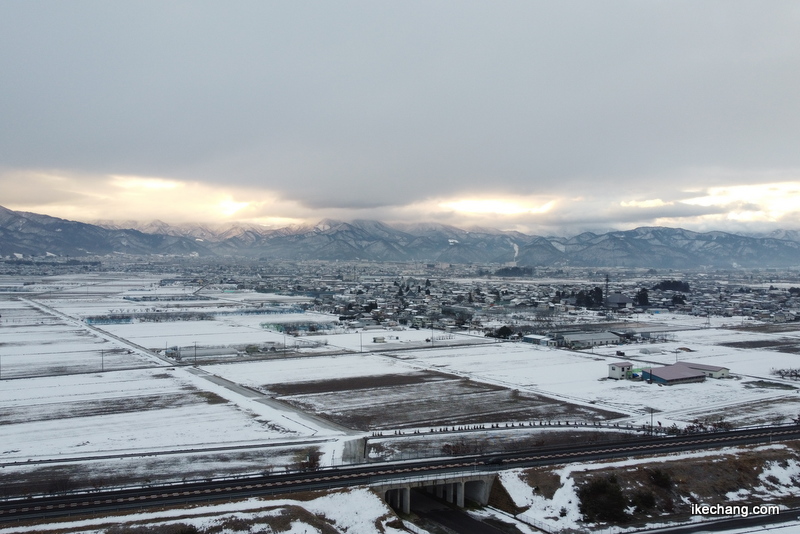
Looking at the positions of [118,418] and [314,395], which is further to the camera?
[314,395]

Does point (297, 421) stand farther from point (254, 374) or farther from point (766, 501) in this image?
point (766, 501)

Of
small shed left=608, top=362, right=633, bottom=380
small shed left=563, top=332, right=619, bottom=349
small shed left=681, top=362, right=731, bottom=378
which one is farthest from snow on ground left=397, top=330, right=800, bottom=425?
small shed left=563, top=332, right=619, bottom=349

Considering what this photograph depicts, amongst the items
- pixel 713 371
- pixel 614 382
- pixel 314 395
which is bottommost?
pixel 314 395

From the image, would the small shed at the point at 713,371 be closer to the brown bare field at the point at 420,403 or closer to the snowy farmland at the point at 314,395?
the snowy farmland at the point at 314,395

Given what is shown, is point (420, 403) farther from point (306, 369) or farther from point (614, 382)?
point (614, 382)

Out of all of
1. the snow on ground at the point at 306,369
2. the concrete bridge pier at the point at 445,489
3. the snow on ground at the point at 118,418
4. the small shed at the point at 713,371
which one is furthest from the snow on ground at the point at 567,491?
the snow on ground at the point at 306,369

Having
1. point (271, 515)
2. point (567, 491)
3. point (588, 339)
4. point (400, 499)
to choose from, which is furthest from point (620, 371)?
point (271, 515)

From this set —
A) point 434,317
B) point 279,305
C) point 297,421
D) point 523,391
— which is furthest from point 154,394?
point 279,305

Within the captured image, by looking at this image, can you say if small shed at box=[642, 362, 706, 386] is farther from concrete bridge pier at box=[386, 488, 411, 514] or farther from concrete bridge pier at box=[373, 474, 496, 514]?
concrete bridge pier at box=[386, 488, 411, 514]
